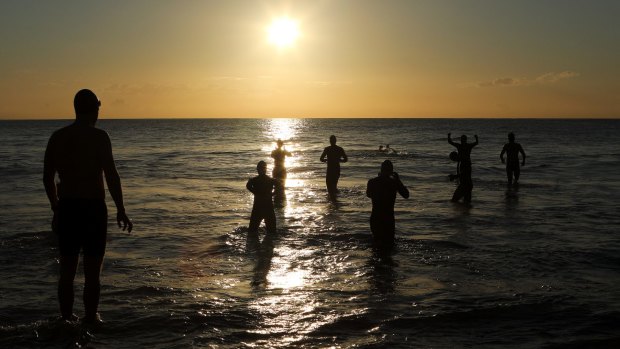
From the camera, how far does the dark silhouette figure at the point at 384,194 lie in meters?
9.72

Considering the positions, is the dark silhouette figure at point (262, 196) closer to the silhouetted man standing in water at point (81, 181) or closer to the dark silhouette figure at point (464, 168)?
the silhouetted man standing in water at point (81, 181)

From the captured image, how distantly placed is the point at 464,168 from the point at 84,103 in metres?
12.6

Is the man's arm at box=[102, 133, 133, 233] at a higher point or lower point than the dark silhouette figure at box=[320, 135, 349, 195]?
higher

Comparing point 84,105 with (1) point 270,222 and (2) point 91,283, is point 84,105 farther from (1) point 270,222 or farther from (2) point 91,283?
(1) point 270,222

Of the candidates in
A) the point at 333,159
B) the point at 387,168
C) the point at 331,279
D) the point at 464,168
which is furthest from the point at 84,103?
the point at 464,168

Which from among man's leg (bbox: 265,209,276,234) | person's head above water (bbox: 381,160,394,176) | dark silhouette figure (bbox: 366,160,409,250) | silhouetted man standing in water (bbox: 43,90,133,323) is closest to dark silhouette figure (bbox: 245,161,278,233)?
man's leg (bbox: 265,209,276,234)

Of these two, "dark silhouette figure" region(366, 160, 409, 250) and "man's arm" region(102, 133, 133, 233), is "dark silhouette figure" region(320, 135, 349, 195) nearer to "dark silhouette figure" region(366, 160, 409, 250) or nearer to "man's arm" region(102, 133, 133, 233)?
"dark silhouette figure" region(366, 160, 409, 250)

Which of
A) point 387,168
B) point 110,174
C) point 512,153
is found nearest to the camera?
point 110,174

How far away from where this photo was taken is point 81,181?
531 centimetres

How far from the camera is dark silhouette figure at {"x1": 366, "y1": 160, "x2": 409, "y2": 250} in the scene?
9719 mm

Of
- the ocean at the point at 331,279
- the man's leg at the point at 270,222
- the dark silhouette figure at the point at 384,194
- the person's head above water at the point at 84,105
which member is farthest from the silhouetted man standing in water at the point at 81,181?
the man's leg at the point at 270,222

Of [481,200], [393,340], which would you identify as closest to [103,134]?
[393,340]

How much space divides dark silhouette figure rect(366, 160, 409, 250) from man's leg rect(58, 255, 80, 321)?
5.15 metres

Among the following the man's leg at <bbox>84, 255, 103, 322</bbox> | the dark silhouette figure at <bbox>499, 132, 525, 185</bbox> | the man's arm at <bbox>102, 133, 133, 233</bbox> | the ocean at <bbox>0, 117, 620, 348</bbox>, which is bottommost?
the ocean at <bbox>0, 117, 620, 348</bbox>
